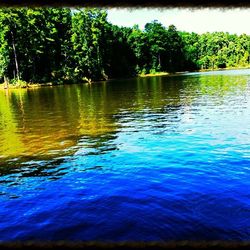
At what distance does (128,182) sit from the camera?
30.0 ft

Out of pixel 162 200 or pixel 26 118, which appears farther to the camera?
pixel 26 118

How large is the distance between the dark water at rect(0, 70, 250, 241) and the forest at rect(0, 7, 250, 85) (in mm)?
31362

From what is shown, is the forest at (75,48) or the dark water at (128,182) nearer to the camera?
the dark water at (128,182)

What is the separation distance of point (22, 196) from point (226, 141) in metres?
8.48

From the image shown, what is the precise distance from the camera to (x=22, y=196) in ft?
27.6

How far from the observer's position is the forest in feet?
224

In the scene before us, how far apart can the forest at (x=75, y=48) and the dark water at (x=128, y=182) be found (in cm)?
3136

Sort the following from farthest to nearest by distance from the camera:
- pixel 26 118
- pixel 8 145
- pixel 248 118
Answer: pixel 26 118
pixel 248 118
pixel 8 145

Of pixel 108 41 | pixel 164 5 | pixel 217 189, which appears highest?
pixel 108 41

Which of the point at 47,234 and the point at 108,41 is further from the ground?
the point at 108,41

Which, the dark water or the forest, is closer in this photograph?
the dark water

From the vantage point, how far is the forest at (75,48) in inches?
2682

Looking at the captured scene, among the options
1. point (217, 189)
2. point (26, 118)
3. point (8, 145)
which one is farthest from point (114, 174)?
point (26, 118)

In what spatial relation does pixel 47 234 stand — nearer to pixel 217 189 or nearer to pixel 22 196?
pixel 22 196
